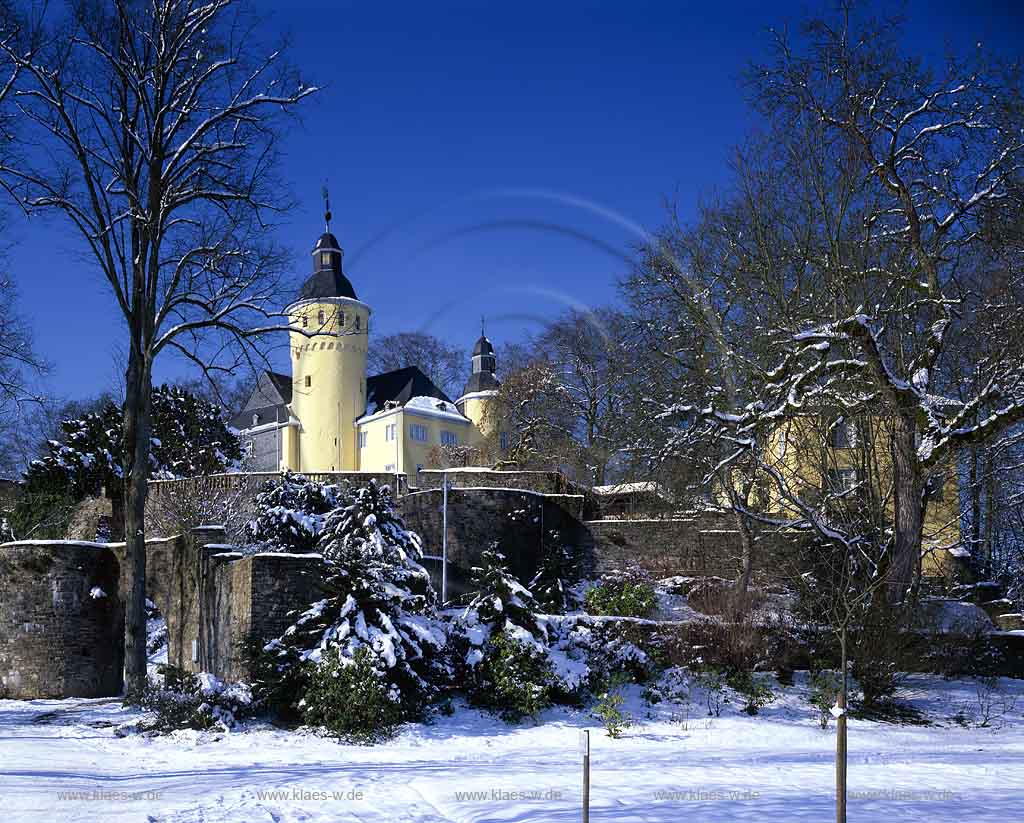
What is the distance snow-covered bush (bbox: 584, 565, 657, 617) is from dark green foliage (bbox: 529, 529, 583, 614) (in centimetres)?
58

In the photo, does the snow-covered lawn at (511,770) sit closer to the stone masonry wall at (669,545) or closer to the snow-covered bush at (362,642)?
the snow-covered bush at (362,642)

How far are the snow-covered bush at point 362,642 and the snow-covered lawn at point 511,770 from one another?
541 millimetres

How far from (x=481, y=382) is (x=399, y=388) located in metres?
4.45

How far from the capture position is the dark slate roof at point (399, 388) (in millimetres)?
51031

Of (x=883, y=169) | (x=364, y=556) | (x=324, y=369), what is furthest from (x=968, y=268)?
(x=324, y=369)

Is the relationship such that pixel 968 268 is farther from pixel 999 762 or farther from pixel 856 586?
pixel 999 762

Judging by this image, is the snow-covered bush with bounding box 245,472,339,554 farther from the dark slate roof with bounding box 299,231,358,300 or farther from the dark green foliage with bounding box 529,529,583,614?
the dark slate roof with bounding box 299,231,358,300

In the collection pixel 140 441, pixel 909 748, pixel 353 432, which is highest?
pixel 353 432

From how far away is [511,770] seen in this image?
40.2 ft

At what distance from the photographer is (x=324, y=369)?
166 ft

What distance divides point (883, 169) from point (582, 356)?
70.6 feet

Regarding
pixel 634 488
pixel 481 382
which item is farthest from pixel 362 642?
pixel 481 382

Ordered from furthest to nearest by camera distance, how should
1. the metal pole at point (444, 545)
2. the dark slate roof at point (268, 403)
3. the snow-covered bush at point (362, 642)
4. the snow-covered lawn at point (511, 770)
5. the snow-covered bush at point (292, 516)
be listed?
1. the dark slate roof at point (268, 403)
2. the metal pole at point (444, 545)
3. the snow-covered bush at point (292, 516)
4. the snow-covered bush at point (362, 642)
5. the snow-covered lawn at point (511, 770)

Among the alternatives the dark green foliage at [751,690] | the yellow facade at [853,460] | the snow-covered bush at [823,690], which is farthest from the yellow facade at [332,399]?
the snow-covered bush at [823,690]
